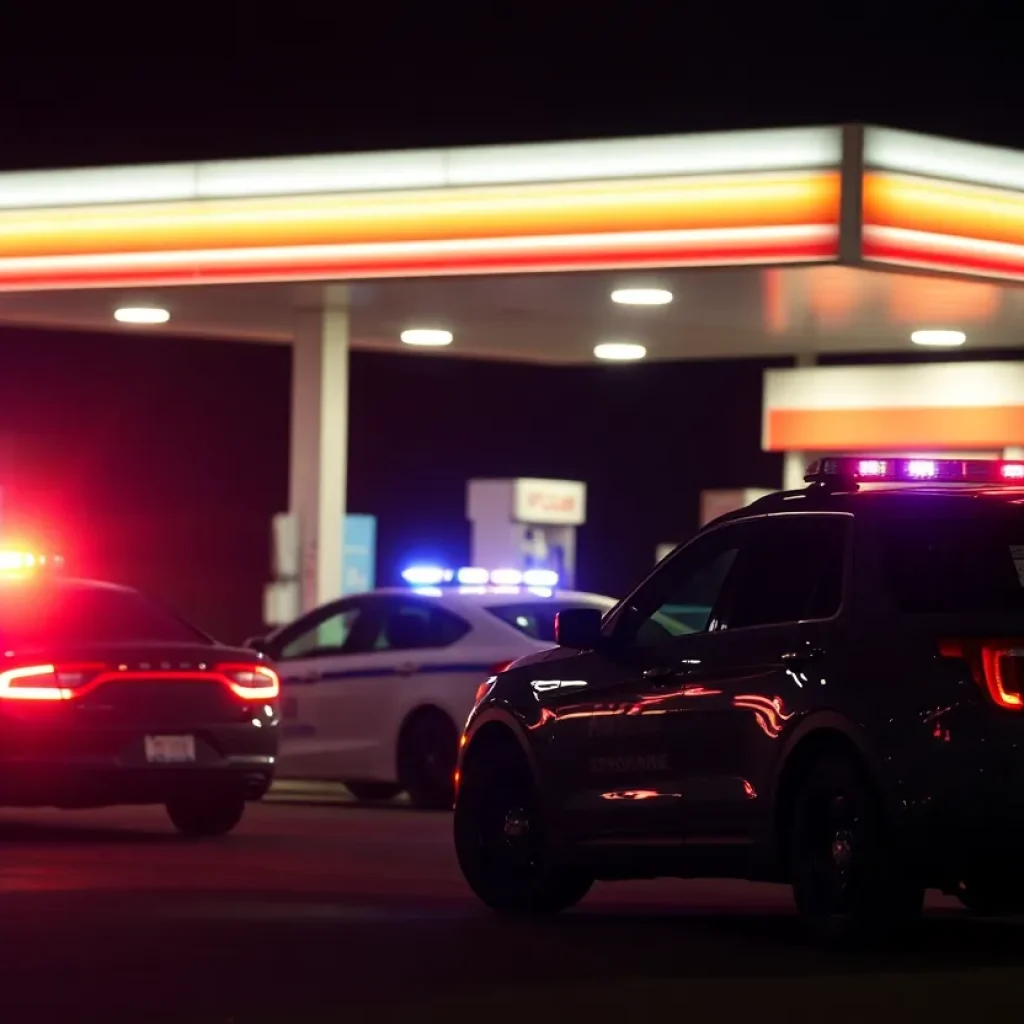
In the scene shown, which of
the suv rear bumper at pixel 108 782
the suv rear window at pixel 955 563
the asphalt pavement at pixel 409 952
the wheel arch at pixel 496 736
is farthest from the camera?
the suv rear bumper at pixel 108 782

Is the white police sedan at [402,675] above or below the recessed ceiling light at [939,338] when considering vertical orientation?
below

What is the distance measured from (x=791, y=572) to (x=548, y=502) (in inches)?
661

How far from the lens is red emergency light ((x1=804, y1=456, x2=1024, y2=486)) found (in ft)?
36.0

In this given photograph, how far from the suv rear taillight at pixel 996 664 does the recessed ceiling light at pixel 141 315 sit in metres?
15.2

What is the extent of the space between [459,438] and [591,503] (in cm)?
263

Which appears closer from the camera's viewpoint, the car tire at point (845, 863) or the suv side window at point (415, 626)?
the car tire at point (845, 863)

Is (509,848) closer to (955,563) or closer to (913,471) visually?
(913,471)

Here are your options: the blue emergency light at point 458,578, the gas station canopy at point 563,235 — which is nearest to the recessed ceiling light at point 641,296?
the gas station canopy at point 563,235

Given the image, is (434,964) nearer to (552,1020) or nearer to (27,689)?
(552,1020)

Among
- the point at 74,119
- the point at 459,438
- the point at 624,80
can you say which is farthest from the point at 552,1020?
the point at 459,438

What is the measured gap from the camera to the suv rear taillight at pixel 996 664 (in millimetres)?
9898

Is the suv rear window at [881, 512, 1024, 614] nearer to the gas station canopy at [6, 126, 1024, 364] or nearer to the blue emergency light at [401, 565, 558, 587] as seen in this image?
the gas station canopy at [6, 126, 1024, 364]

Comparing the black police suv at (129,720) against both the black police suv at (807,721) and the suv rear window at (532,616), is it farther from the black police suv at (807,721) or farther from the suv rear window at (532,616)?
the black police suv at (807,721)

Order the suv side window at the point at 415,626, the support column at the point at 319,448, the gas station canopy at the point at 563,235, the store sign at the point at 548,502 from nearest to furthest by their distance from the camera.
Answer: the gas station canopy at the point at 563,235 < the suv side window at the point at 415,626 < the support column at the point at 319,448 < the store sign at the point at 548,502
